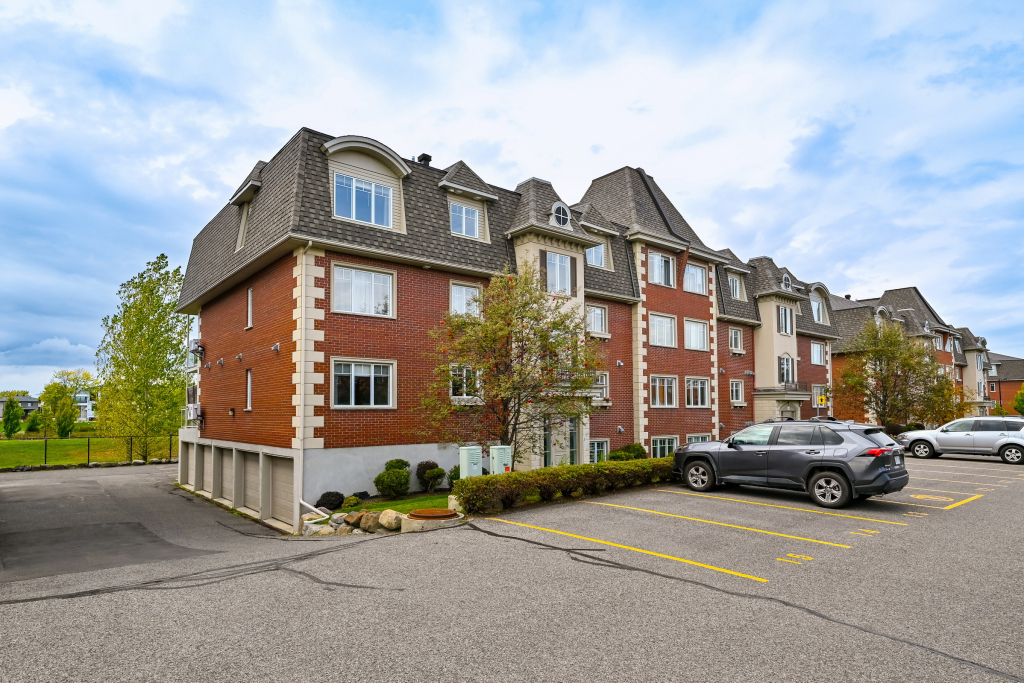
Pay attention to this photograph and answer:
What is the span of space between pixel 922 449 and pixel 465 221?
73.2ft

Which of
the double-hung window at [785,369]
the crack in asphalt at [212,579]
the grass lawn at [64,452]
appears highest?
the double-hung window at [785,369]

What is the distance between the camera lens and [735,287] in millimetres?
32156

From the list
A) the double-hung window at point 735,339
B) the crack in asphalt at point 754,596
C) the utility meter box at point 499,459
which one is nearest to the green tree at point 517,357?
the utility meter box at point 499,459

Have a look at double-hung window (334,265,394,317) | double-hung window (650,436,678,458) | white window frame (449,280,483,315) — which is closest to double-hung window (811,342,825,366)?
double-hung window (650,436,678,458)

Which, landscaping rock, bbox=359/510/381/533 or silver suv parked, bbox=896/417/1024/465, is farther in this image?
silver suv parked, bbox=896/417/1024/465

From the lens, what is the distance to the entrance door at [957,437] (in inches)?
1001

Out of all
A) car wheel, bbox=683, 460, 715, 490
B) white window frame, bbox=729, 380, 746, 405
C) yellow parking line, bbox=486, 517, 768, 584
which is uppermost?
A: white window frame, bbox=729, 380, 746, 405

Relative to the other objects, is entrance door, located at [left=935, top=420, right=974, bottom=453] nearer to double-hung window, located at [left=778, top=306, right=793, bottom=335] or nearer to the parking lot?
double-hung window, located at [left=778, top=306, right=793, bottom=335]

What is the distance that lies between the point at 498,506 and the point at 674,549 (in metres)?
4.51

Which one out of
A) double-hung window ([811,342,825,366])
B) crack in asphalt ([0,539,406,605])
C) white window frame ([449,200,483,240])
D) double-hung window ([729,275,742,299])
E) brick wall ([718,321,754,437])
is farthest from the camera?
double-hung window ([811,342,825,366])

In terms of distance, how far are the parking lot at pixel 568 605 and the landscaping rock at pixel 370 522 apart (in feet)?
2.20

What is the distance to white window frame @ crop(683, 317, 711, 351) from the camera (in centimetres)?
2762

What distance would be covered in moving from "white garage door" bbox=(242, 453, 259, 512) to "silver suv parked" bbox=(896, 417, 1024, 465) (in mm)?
27040

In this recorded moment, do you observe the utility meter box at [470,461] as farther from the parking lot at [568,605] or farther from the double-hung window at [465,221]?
the double-hung window at [465,221]
